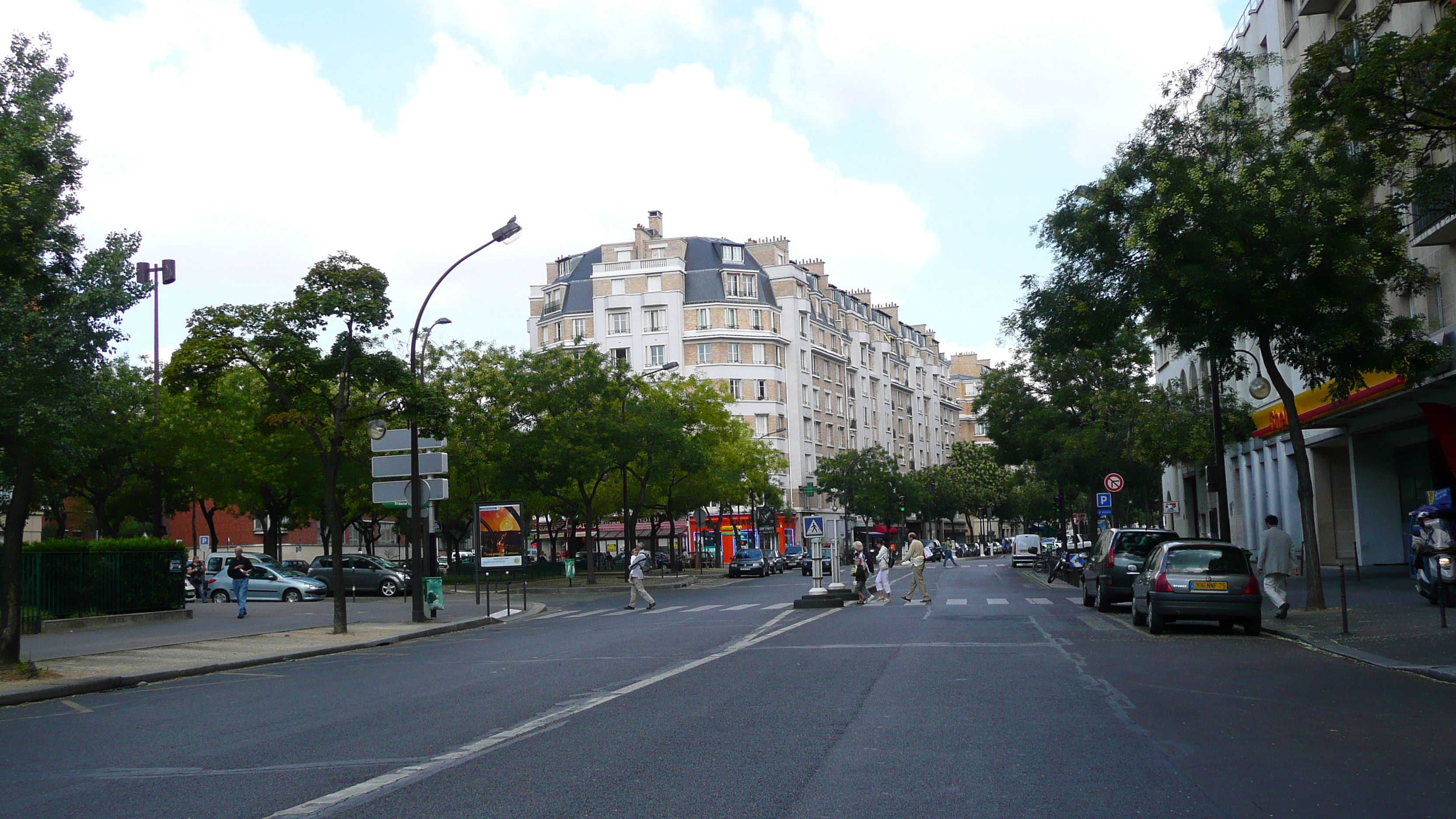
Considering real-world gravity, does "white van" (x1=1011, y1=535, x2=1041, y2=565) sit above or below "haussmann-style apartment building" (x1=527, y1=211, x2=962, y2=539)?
below

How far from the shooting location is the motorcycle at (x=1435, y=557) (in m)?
18.8

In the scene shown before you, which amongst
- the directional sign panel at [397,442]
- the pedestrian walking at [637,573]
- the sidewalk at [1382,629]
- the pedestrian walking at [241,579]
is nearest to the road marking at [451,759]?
the sidewalk at [1382,629]

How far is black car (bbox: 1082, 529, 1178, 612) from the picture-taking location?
2394cm

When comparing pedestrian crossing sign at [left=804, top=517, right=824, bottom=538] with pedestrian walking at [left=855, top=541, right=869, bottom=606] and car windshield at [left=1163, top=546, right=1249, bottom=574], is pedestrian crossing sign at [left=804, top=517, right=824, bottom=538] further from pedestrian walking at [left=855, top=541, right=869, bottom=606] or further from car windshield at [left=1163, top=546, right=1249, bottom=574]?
car windshield at [left=1163, top=546, right=1249, bottom=574]

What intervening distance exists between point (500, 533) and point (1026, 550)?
3915cm

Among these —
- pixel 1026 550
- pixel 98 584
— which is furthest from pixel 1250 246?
pixel 1026 550

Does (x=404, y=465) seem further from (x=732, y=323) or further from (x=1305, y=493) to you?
(x=732, y=323)

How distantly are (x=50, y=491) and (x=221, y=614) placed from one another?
18.6 meters

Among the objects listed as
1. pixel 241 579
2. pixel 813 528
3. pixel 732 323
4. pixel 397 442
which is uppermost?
pixel 732 323

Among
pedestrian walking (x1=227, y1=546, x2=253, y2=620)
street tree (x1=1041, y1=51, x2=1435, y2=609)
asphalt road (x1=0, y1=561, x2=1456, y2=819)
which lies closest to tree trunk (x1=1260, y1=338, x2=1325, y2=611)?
street tree (x1=1041, y1=51, x2=1435, y2=609)

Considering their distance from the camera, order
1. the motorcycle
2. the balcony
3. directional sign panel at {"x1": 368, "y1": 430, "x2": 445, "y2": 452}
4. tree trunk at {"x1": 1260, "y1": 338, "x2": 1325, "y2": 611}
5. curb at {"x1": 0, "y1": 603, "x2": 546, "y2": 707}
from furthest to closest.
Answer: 1. the balcony
2. directional sign panel at {"x1": 368, "y1": 430, "x2": 445, "y2": 452}
3. tree trunk at {"x1": 1260, "y1": 338, "x2": 1325, "y2": 611}
4. the motorcycle
5. curb at {"x1": 0, "y1": 603, "x2": 546, "y2": 707}

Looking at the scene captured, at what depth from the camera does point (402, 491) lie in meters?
27.4

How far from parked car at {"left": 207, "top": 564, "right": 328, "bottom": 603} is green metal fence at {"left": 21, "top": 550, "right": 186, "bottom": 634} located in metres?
10.3

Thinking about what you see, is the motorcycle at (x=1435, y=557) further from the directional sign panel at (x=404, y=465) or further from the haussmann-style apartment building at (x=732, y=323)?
the haussmann-style apartment building at (x=732, y=323)
